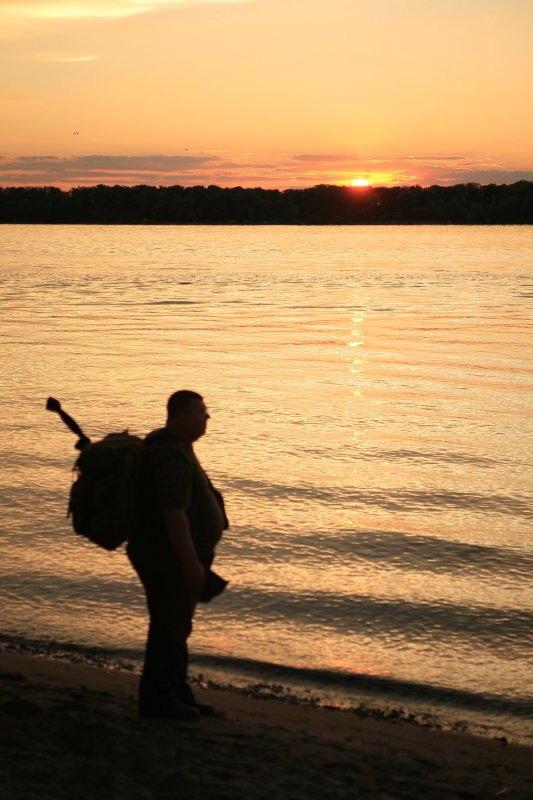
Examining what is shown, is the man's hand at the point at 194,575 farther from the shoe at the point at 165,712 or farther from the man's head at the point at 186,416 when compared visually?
the shoe at the point at 165,712

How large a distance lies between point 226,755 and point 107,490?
1.36 metres

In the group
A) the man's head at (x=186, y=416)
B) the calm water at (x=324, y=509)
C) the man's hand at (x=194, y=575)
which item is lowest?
the calm water at (x=324, y=509)

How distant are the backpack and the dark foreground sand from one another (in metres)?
0.94

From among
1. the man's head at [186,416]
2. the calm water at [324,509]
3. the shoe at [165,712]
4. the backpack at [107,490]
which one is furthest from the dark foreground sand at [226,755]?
the man's head at [186,416]

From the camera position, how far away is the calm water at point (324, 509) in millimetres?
7062

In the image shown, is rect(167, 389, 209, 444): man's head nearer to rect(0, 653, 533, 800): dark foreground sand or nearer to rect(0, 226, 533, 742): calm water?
rect(0, 653, 533, 800): dark foreground sand

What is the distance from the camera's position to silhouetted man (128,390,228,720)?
4.83 meters

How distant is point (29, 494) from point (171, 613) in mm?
6415

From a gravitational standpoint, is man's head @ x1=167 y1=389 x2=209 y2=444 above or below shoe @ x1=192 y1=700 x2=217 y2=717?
above

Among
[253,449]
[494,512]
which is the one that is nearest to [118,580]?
[494,512]

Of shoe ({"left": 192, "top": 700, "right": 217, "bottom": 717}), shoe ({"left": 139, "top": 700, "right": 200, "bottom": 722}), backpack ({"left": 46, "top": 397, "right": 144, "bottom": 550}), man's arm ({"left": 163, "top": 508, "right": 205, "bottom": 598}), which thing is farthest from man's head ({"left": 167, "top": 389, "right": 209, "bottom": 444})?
shoe ({"left": 192, "top": 700, "right": 217, "bottom": 717})

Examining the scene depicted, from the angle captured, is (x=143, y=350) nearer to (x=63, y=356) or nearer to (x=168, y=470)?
(x=63, y=356)

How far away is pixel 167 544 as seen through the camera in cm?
501

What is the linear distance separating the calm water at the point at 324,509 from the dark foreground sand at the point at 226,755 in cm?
70
